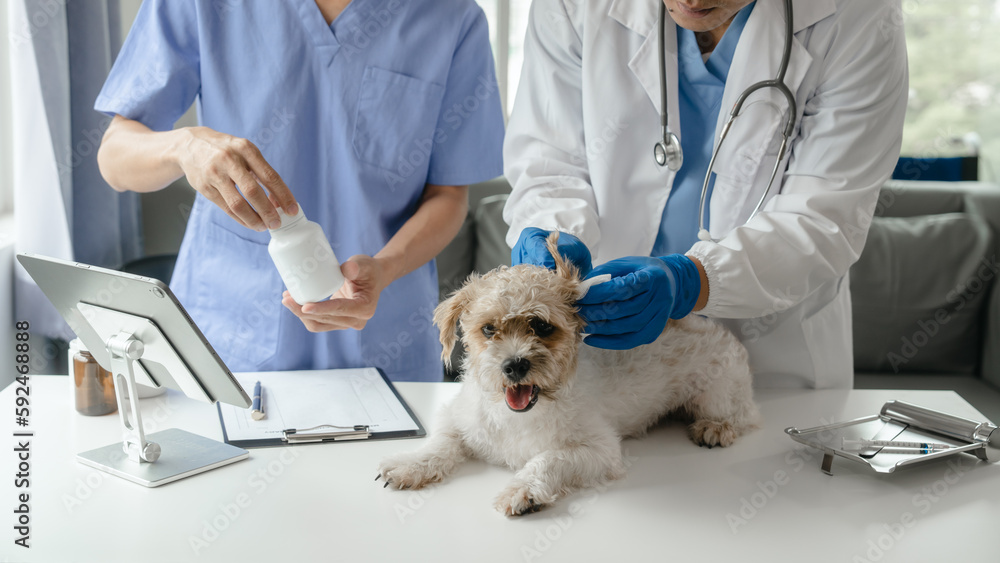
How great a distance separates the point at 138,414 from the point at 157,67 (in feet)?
2.71

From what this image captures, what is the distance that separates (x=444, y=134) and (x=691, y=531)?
1121mm

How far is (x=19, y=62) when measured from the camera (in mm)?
2408

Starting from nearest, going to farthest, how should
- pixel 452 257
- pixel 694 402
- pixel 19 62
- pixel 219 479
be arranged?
pixel 219 479 → pixel 694 402 → pixel 19 62 → pixel 452 257

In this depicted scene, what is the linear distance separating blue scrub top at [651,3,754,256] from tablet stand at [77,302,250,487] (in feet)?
3.26

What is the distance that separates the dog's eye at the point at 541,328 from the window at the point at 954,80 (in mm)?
3601

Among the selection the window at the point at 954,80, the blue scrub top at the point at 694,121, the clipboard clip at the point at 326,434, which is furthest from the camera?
the window at the point at 954,80

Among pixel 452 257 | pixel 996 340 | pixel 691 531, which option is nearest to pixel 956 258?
pixel 996 340

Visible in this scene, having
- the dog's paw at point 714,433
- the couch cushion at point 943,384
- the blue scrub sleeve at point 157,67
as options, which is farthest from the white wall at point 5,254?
the couch cushion at point 943,384

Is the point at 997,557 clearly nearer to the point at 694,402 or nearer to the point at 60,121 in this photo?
the point at 694,402

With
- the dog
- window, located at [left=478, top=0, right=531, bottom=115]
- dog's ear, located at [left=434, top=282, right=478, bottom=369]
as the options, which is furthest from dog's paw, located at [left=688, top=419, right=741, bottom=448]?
window, located at [left=478, top=0, right=531, bottom=115]

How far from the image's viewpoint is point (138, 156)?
1.54 m

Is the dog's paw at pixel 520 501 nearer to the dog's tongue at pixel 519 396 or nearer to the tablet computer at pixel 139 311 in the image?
the dog's tongue at pixel 519 396

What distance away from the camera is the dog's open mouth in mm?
1194

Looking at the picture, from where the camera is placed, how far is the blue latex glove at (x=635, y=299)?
4.06ft
